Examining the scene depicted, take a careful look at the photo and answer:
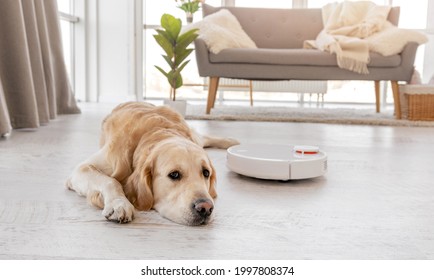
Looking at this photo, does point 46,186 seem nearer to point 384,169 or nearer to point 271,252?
point 271,252

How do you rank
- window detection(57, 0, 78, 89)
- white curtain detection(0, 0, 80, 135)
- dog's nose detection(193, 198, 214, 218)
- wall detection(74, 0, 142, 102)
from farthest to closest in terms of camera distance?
1. wall detection(74, 0, 142, 102)
2. window detection(57, 0, 78, 89)
3. white curtain detection(0, 0, 80, 135)
4. dog's nose detection(193, 198, 214, 218)

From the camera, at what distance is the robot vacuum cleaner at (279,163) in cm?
172

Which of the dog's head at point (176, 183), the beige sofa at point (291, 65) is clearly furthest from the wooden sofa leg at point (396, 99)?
the dog's head at point (176, 183)

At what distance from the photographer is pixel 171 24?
398 cm

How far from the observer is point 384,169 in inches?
80.4

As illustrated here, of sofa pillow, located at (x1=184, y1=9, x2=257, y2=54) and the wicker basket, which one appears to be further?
sofa pillow, located at (x1=184, y1=9, x2=257, y2=54)

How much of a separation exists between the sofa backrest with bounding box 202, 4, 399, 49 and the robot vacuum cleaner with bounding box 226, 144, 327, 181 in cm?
322

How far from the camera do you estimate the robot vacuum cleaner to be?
1.72m

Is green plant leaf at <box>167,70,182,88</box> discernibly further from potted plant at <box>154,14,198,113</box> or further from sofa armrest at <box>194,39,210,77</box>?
sofa armrest at <box>194,39,210,77</box>

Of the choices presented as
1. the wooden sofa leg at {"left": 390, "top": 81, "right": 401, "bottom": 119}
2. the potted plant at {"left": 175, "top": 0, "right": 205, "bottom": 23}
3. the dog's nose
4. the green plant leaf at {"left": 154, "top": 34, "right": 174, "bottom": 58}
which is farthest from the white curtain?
the wooden sofa leg at {"left": 390, "top": 81, "right": 401, "bottom": 119}

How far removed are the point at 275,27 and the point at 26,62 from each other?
9.23ft

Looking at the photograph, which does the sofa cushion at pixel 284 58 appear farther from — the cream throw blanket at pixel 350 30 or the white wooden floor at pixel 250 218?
the white wooden floor at pixel 250 218

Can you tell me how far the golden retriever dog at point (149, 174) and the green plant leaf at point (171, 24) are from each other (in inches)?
100

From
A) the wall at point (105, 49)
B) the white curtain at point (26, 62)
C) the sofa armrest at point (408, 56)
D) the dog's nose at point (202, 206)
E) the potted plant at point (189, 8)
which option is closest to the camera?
the dog's nose at point (202, 206)
